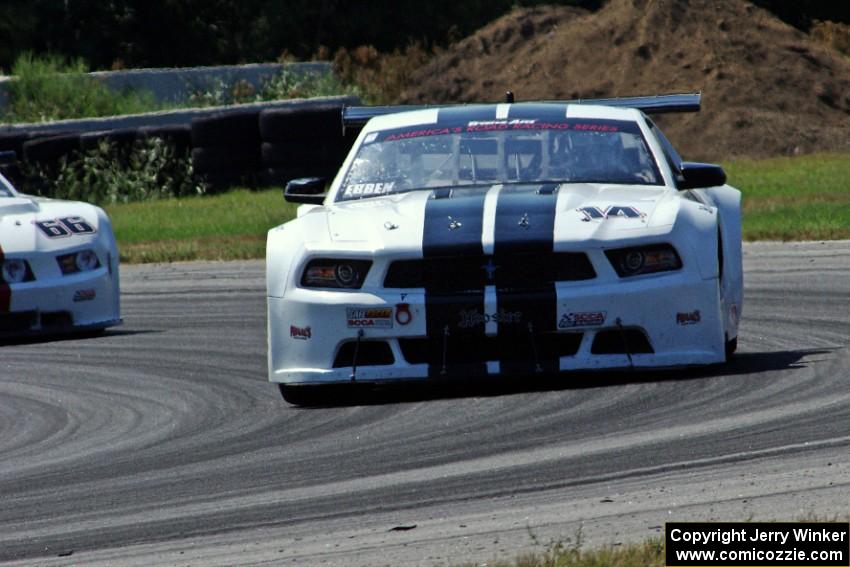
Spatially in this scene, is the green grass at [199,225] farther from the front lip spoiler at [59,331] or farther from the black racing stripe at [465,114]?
the black racing stripe at [465,114]

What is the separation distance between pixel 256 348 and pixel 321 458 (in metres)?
3.72

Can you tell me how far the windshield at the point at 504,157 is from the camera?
834 cm

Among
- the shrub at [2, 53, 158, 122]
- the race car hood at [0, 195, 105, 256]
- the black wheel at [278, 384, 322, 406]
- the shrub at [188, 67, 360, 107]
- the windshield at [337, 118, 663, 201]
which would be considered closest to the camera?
the black wheel at [278, 384, 322, 406]

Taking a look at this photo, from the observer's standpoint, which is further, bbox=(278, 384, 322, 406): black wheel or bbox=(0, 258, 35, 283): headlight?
bbox=(0, 258, 35, 283): headlight

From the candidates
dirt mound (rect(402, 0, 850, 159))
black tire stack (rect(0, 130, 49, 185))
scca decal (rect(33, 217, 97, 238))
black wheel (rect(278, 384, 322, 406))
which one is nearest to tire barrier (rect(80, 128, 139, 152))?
black tire stack (rect(0, 130, 49, 185))

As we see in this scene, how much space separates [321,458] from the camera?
6336 millimetres

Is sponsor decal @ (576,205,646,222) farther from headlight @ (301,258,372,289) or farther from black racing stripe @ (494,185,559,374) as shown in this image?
headlight @ (301,258,372,289)

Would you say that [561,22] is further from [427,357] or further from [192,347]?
[427,357]

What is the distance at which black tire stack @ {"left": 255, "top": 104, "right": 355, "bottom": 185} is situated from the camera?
840 inches

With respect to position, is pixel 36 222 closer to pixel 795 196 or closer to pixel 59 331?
pixel 59 331

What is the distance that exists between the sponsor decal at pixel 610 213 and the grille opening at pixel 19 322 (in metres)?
4.73

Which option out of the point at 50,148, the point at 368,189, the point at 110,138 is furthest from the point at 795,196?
the point at 368,189

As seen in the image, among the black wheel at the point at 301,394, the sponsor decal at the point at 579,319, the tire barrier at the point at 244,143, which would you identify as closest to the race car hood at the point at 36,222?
the black wheel at the point at 301,394

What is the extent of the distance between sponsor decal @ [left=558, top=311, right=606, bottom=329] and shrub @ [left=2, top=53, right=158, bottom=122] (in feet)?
75.0
